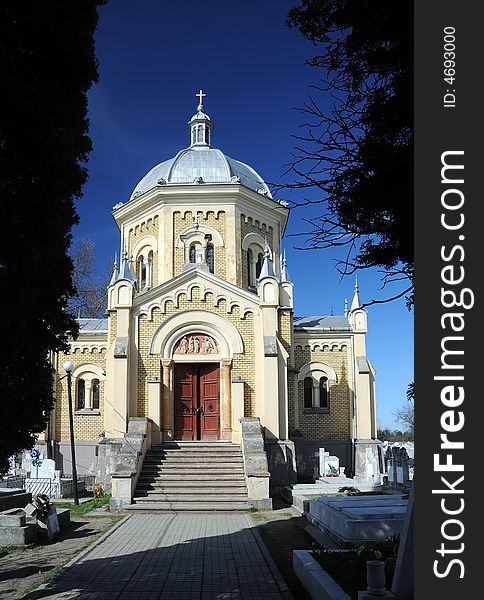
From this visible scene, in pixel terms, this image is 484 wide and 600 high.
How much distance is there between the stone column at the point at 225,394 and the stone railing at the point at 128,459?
250 cm

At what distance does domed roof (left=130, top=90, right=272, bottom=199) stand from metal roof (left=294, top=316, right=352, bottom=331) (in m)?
5.71

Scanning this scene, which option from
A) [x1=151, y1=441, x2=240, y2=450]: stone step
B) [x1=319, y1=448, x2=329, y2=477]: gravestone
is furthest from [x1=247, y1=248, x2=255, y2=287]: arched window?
[x1=151, y1=441, x2=240, y2=450]: stone step

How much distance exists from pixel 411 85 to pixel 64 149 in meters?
3.77

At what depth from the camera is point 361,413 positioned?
25703mm

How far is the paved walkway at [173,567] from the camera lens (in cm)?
915

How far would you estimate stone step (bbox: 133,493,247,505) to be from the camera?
17719mm

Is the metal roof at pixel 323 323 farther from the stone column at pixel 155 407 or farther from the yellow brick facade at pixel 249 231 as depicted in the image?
the stone column at pixel 155 407

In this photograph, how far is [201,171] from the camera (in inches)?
1117

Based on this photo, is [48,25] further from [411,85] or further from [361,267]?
[361,267]

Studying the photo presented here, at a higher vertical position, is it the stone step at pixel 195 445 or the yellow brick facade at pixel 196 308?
Result: the yellow brick facade at pixel 196 308

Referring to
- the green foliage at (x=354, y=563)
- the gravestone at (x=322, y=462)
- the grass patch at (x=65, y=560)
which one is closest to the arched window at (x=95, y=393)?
the gravestone at (x=322, y=462)

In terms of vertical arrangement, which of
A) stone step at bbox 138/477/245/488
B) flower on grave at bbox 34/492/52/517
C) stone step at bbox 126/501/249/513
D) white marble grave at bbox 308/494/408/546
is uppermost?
white marble grave at bbox 308/494/408/546

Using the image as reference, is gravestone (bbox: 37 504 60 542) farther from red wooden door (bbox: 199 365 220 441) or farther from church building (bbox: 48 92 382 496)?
red wooden door (bbox: 199 365 220 441)

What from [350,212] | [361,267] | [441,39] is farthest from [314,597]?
[441,39]
